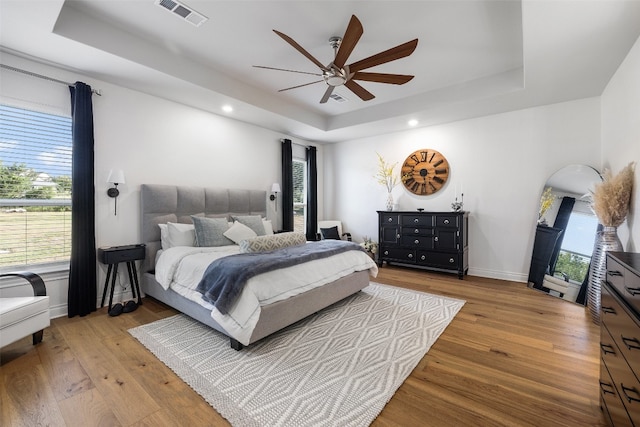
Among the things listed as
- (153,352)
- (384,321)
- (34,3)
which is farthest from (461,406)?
(34,3)

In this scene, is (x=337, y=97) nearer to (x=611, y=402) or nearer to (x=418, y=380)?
(x=418, y=380)

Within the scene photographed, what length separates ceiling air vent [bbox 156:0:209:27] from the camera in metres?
2.44

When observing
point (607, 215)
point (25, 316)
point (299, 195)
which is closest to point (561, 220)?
point (607, 215)

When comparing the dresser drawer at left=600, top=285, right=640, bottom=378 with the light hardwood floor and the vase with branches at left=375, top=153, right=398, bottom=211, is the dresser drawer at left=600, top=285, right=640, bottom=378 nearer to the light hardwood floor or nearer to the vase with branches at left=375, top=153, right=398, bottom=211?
the light hardwood floor

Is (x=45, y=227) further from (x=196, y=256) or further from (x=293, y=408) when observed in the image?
Result: (x=293, y=408)

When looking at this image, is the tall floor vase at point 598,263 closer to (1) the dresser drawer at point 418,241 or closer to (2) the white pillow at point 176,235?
(1) the dresser drawer at point 418,241

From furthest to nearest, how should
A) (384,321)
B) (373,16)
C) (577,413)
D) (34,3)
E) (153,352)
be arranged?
(384,321) < (373,16) < (153,352) < (34,3) < (577,413)

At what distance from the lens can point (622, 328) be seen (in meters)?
1.32

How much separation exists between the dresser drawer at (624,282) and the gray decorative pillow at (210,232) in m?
3.66

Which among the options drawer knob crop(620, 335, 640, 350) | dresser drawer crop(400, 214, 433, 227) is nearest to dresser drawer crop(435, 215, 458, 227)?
dresser drawer crop(400, 214, 433, 227)

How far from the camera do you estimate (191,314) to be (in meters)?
2.79

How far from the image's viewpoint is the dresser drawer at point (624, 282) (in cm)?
120

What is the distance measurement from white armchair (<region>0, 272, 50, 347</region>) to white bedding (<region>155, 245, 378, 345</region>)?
0.96m

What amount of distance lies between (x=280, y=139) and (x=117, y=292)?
3.74m
